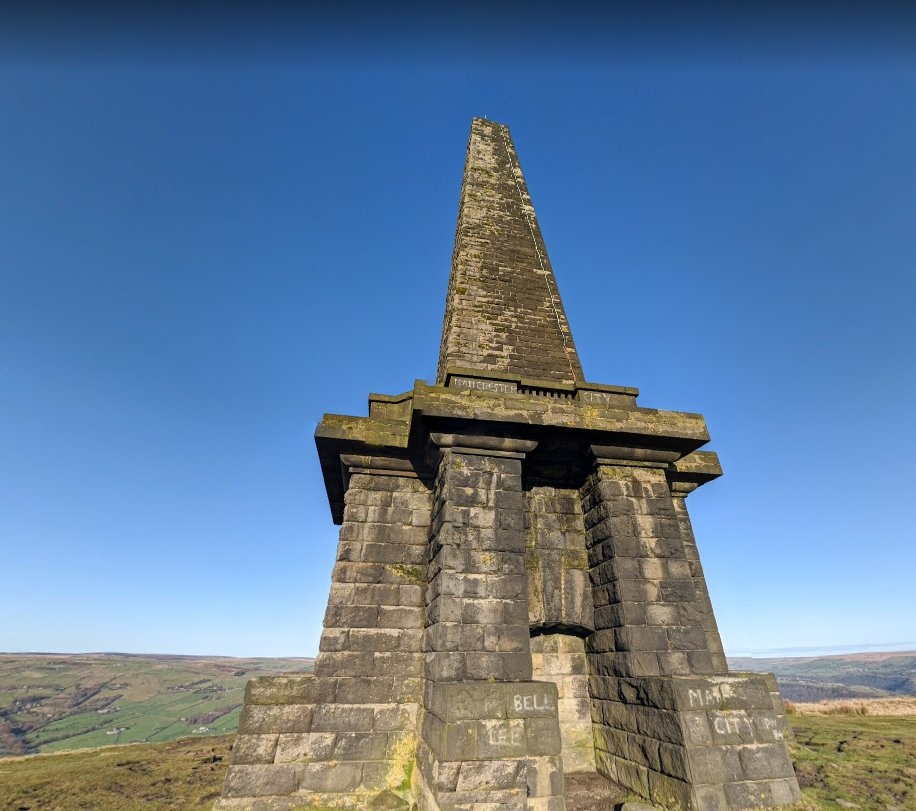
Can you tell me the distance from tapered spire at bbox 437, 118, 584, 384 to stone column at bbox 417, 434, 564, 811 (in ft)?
7.35

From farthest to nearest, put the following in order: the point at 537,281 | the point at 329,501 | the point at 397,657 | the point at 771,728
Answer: the point at 537,281
the point at 329,501
the point at 397,657
the point at 771,728

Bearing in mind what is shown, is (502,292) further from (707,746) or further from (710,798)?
(710,798)

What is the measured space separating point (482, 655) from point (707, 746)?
2284 mm

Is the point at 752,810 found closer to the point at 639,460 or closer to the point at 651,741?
the point at 651,741

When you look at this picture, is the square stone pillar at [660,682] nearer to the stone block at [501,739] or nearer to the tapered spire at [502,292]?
the stone block at [501,739]

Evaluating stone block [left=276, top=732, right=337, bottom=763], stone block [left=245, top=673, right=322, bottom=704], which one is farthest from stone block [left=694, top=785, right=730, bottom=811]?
stone block [left=245, top=673, right=322, bottom=704]

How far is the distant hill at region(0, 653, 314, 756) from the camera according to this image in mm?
54500

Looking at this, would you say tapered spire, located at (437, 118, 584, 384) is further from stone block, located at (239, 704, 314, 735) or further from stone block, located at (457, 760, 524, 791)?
stone block, located at (457, 760, 524, 791)

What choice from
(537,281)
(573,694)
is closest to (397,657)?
Answer: (573,694)

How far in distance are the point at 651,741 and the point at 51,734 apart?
88.7m

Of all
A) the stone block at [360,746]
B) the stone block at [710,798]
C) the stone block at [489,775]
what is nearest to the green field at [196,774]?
the stone block at [710,798]

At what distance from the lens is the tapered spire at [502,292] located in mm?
9164

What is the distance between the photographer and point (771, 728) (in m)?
4.46

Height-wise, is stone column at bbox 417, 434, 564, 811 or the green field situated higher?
stone column at bbox 417, 434, 564, 811
